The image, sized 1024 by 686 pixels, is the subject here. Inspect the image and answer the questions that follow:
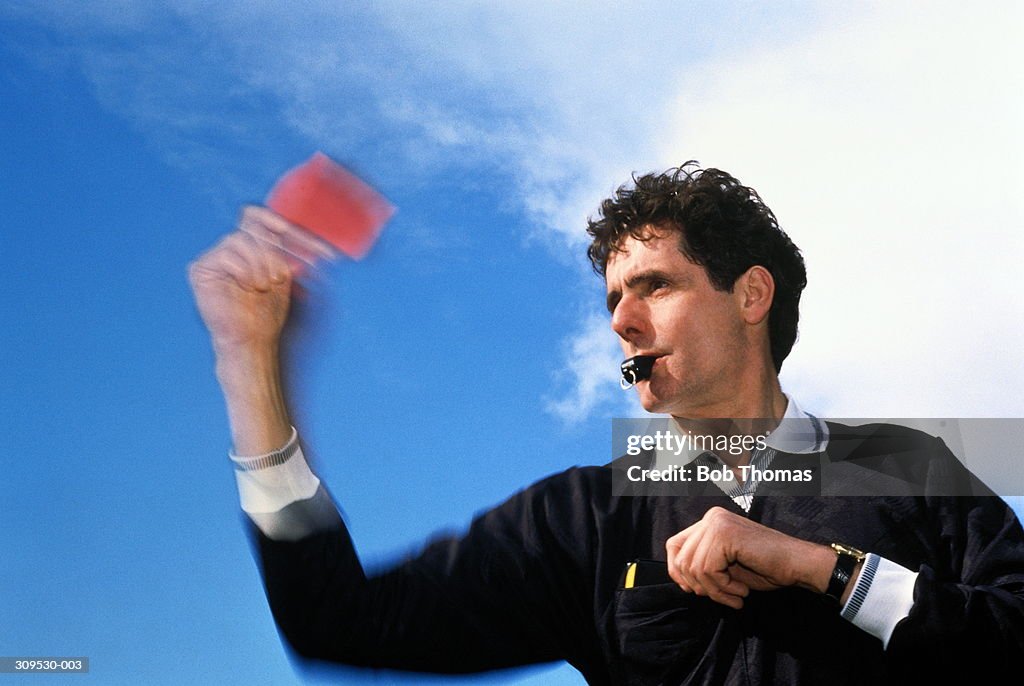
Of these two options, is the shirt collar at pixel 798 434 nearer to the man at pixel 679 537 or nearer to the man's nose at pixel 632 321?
the man at pixel 679 537

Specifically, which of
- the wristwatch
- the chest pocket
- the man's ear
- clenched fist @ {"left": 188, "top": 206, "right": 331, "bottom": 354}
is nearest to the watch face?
the wristwatch

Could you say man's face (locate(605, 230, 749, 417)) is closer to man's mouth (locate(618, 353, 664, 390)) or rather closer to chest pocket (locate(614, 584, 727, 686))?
man's mouth (locate(618, 353, 664, 390))

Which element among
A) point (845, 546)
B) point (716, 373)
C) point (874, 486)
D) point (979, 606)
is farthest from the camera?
point (716, 373)

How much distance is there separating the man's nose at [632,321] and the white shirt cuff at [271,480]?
0.69 m

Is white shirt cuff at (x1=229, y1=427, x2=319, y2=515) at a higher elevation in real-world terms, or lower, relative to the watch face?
higher

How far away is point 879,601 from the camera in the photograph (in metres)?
1.91

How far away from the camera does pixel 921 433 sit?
7.45 feet

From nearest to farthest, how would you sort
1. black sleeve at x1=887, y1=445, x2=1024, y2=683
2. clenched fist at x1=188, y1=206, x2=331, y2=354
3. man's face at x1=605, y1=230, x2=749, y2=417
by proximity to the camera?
1. black sleeve at x1=887, y1=445, x2=1024, y2=683
2. clenched fist at x1=188, y1=206, x2=331, y2=354
3. man's face at x1=605, y1=230, x2=749, y2=417

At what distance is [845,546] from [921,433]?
0.38 metres

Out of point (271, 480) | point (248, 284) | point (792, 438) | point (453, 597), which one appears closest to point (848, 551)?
point (792, 438)

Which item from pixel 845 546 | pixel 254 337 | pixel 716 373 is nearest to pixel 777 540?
pixel 845 546

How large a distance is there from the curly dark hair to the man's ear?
1 cm

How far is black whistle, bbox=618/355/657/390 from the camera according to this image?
233cm

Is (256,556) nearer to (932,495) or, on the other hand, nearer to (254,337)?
(254,337)
